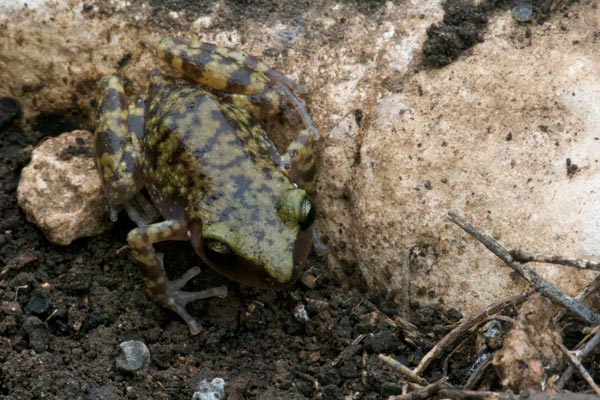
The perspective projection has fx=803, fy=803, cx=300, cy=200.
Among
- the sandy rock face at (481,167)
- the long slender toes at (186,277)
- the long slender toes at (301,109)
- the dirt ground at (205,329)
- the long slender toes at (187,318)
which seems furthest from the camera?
Answer: the long slender toes at (301,109)

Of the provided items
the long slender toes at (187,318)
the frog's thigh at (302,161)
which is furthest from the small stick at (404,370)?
the frog's thigh at (302,161)

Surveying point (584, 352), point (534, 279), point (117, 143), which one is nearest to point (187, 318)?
point (117, 143)

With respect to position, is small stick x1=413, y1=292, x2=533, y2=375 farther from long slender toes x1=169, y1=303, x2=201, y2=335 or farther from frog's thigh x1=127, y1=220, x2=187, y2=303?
frog's thigh x1=127, y1=220, x2=187, y2=303

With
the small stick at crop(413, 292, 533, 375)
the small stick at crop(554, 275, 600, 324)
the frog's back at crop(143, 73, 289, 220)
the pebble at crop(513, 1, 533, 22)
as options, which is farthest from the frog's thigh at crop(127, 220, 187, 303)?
the pebble at crop(513, 1, 533, 22)

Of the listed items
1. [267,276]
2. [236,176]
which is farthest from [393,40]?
[267,276]

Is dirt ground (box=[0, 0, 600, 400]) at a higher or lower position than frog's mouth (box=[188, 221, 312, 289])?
lower

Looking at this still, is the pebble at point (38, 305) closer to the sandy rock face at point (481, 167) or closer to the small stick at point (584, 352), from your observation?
the sandy rock face at point (481, 167)

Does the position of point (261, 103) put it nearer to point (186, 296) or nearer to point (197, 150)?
point (197, 150)

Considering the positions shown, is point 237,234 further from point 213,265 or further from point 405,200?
point 405,200
